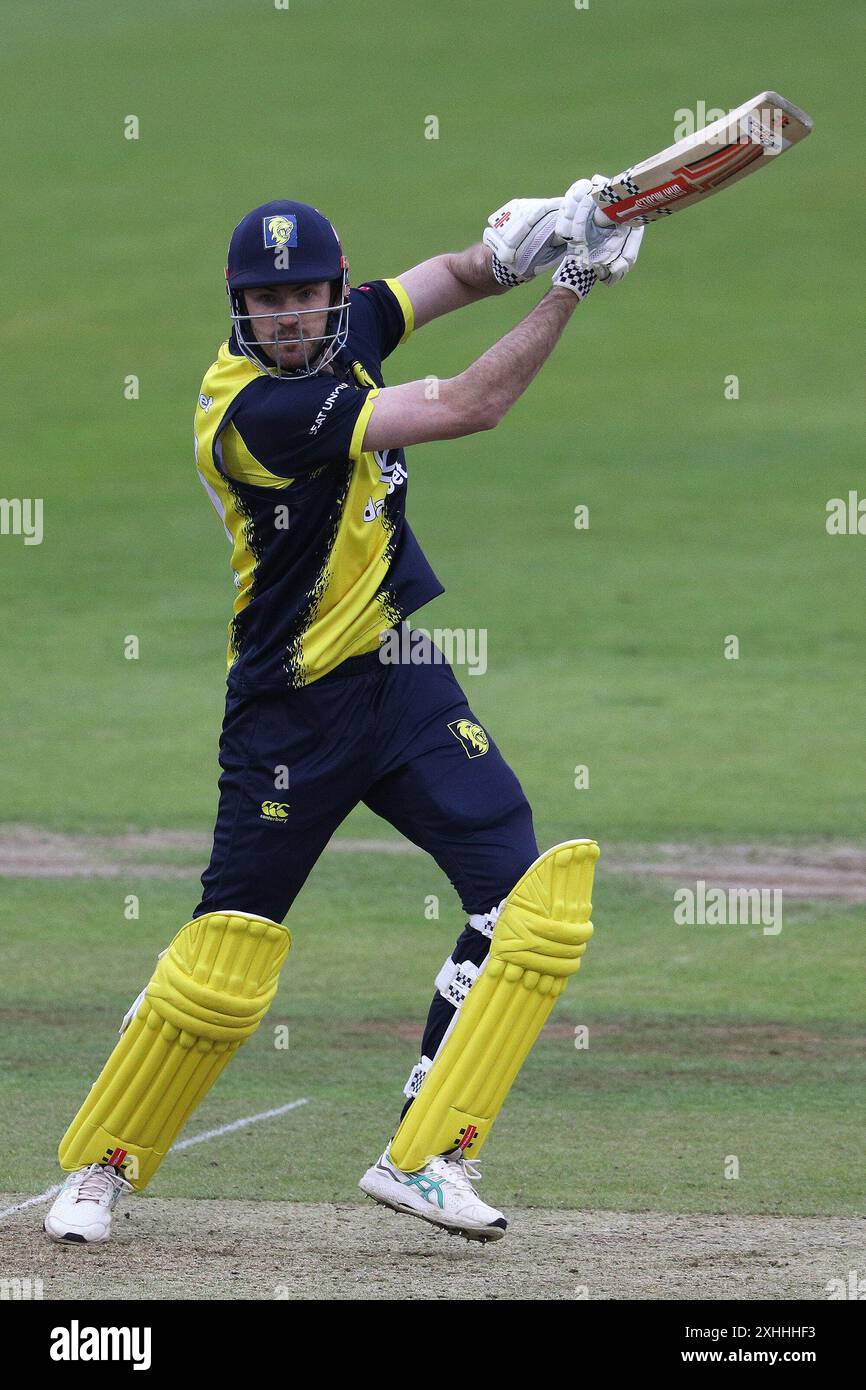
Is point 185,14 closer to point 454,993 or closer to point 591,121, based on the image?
point 591,121

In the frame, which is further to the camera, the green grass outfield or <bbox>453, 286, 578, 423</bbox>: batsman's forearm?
the green grass outfield

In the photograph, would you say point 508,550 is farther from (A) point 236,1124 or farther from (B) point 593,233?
(B) point 593,233

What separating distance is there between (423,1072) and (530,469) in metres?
16.6

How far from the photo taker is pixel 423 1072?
16.3ft

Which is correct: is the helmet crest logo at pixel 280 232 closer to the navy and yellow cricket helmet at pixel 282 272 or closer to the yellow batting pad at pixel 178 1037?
the navy and yellow cricket helmet at pixel 282 272

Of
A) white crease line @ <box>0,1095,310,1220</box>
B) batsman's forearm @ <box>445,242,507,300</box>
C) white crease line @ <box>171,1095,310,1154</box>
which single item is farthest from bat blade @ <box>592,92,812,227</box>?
white crease line @ <box>171,1095,310,1154</box>

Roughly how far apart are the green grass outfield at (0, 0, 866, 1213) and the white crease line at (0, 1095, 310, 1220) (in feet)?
0.25

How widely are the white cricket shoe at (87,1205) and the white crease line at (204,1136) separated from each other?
0.94ft

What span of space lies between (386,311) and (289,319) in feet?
1.88

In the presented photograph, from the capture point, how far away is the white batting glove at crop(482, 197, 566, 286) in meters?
5.02

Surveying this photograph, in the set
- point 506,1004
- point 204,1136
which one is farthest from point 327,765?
point 204,1136

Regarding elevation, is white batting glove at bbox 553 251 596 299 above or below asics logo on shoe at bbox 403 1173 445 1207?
above

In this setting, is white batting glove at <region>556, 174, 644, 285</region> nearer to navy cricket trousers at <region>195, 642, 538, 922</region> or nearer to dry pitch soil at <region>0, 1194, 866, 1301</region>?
navy cricket trousers at <region>195, 642, 538, 922</region>

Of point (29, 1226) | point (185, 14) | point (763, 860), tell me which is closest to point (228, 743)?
point (29, 1226)
